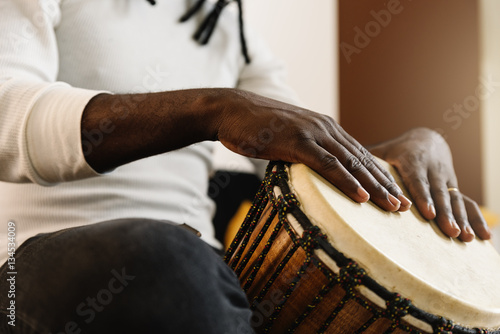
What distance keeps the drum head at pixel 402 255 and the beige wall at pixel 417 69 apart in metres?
1.66

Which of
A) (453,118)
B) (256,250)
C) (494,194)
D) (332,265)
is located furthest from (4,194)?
(494,194)

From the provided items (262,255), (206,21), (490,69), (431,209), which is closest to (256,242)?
(262,255)

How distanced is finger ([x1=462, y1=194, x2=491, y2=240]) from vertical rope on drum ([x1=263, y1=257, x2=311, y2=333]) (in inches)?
16.7

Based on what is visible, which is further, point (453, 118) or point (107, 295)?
point (453, 118)

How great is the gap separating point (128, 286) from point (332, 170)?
298 millimetres

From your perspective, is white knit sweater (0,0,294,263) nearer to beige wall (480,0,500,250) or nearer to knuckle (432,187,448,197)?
knuckle (432,187,448,197)

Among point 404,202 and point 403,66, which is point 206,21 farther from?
point 403,66

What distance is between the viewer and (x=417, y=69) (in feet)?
7.40

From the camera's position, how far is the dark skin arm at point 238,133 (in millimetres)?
645

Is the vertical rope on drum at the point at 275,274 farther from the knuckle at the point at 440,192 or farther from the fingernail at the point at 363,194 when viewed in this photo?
the knuckle at the point at 440,192

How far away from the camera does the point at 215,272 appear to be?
0.52 meters

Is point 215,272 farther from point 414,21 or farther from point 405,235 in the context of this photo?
point 414,21

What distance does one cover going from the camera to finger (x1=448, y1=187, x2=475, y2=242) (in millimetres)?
788

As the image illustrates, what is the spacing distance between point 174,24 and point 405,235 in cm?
75
